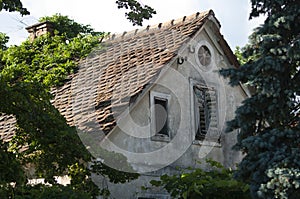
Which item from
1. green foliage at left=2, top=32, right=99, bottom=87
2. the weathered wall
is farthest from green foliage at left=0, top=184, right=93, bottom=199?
green foliage at left=2, top=32, right=99, bottom=87

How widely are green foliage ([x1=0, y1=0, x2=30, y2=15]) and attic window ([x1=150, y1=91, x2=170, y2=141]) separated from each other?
4263mm

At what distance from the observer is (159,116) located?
16531 millimetres

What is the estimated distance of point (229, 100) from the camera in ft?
61.2

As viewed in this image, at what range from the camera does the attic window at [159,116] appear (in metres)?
16.0

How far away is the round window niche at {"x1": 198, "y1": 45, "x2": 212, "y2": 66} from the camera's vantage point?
18.2m

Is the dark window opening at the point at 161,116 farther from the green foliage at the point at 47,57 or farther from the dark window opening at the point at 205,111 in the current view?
the green foliage at the point at 47,57

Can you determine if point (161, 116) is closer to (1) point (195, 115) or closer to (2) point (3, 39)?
(1) point (195, 115)

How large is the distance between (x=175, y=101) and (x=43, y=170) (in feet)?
17.5

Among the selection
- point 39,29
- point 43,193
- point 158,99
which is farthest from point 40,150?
point 39,29

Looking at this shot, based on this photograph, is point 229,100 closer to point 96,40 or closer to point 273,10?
point 96,40

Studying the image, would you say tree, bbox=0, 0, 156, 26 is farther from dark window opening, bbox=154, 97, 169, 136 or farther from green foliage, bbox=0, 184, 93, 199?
green foliage, bbox=0, 184, 93, 199

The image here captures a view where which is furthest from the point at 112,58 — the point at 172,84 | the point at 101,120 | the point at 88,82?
the point at 101,120

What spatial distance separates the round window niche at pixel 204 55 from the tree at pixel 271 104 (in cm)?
776

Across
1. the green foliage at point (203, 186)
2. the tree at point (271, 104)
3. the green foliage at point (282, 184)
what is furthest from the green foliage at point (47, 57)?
the green foliage at point (282, 184)
